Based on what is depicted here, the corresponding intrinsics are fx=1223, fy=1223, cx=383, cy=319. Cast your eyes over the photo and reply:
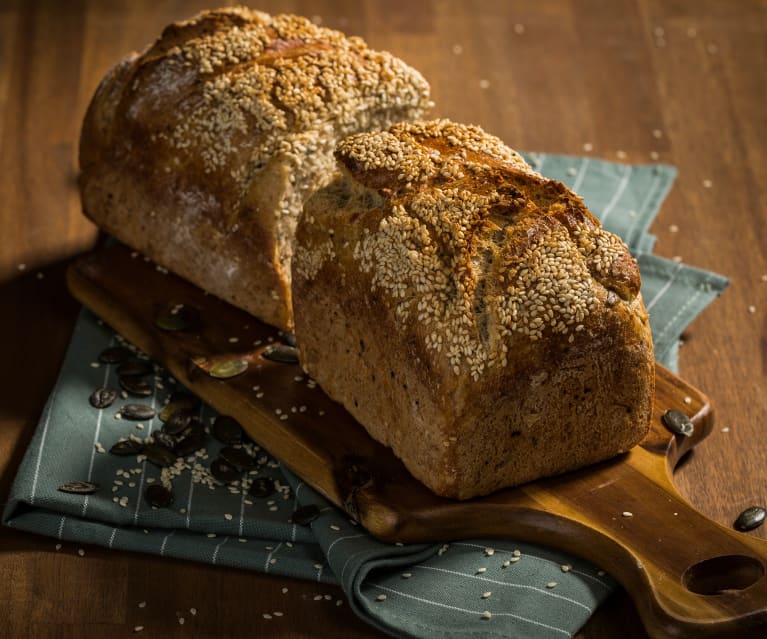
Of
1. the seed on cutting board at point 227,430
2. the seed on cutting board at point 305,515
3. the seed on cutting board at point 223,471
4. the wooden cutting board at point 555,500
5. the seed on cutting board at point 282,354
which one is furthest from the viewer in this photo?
the seed on cutting board at point 282,354

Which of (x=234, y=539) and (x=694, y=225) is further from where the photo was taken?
(x=694, y=225)

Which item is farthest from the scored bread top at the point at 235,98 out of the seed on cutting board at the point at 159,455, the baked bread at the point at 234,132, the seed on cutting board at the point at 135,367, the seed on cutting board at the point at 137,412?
the seed on cutting board at the point at 159,455

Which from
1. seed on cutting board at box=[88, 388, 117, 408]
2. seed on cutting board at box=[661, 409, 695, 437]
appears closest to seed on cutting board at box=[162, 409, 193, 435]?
seed on cutting board at box=[88, 388, 117, 408]

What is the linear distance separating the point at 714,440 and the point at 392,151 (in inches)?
44.2

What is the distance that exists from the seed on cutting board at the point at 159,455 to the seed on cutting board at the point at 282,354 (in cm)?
37

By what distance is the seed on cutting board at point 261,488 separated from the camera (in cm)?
288

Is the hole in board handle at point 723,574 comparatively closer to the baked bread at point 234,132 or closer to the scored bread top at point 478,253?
the scored bread top at point 478,253

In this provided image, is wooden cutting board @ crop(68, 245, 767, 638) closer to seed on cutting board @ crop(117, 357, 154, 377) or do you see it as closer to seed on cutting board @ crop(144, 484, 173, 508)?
seed on cutting board @ crop(117, 357, 154, 377)

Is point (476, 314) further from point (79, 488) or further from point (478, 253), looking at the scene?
point (79, 488)

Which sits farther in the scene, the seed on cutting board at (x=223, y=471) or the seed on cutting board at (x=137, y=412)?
the seed on cutting board at (x=137, y=412)

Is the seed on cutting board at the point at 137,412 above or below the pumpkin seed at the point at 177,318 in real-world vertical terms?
below

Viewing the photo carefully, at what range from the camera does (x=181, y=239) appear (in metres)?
3.36

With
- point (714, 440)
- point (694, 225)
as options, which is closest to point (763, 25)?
point (694, 225)

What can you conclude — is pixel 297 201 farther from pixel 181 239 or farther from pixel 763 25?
pixel 763 25
